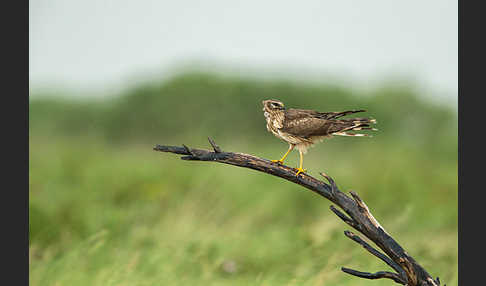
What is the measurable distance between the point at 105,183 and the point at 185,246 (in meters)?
3.08

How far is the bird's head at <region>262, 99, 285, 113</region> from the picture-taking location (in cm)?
291

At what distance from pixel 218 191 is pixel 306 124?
190 inches

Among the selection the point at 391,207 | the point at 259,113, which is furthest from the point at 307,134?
the point at 259,113

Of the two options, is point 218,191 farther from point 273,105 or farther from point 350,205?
point 273,105

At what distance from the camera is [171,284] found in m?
4.78


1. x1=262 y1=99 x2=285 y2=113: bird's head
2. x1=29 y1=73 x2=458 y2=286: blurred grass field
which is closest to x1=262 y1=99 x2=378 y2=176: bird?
x1=262 y1=99 x2=285 y2=113: bird's head

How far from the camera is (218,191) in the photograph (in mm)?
7691

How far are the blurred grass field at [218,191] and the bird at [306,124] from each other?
213cm

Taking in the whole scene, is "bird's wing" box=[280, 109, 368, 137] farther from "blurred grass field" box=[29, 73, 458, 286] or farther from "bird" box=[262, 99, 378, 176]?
"blurred grass field" box=[29, 73, 458, 286]

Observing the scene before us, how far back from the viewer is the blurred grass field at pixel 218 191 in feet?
17.6

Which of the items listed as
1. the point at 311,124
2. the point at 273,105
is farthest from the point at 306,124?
the point at 273,105

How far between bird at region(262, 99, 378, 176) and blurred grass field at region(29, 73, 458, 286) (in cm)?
213

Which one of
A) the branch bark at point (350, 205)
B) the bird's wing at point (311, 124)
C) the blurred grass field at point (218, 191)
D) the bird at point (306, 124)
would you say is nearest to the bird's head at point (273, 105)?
the bird at point (306, 124)

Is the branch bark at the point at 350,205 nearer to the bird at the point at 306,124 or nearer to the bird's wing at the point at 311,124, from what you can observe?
the bird at the point at 306,124
